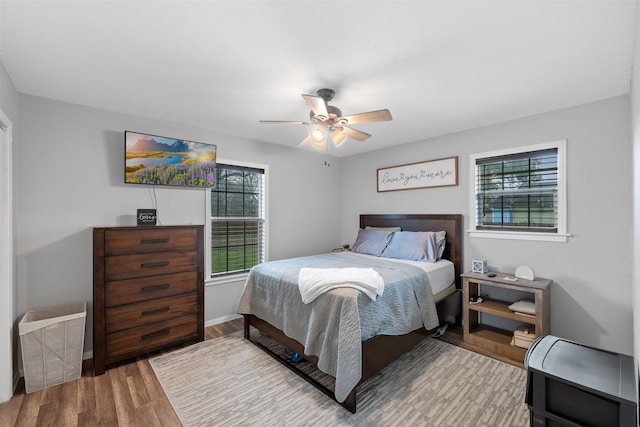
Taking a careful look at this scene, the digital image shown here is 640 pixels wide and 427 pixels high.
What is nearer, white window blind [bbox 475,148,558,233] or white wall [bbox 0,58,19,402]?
white wall [bbox 0,58,19,402]

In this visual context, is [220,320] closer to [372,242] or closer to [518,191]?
[372,242]

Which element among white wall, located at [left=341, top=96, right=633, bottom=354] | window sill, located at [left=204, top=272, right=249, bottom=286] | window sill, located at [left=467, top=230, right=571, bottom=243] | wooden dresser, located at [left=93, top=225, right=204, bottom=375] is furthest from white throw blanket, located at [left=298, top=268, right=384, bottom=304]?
white wall, located at [left=341, top=96, right=633, bottom=354]

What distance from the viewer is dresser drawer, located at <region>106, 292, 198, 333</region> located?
8.14 feet

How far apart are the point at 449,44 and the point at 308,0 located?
0.93 meters

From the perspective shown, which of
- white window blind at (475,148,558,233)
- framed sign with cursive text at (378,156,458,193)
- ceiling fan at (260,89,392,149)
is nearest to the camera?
ceiling fan at (260,89,392,149)

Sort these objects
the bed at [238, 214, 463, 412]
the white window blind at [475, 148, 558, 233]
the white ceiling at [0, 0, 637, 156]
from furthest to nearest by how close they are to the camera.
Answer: the white window blind at [475, 148, 558, 233]
the bed at [238, 214, 463, 412]
the white ceiling at [0, 0, 637, 156]

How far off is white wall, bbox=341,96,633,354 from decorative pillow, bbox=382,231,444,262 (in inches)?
22.9

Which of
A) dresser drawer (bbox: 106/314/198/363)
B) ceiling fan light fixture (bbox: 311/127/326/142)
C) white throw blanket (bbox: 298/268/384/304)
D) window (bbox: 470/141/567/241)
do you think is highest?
ceiling fan light fixture (bbox: 311/127/326/142)

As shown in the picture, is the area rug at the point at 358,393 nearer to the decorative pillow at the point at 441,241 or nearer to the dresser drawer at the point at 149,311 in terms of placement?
the dresser drawer at the point at 149,311

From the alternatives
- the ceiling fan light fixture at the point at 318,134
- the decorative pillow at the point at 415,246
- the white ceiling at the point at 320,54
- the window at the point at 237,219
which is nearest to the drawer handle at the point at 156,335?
the window at the point at 237,219

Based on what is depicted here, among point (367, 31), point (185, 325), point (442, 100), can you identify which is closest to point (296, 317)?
point (185, 325)

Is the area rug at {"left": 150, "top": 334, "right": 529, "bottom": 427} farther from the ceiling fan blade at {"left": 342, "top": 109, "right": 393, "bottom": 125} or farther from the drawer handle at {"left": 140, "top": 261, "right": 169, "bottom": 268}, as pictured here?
the ceiling fan blade at {"left": 342, "top": 109, "right": 393, "bottom": 125}

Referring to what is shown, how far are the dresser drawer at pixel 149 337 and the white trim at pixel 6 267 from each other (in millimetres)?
593

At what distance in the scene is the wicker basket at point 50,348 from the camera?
2.15 metres
